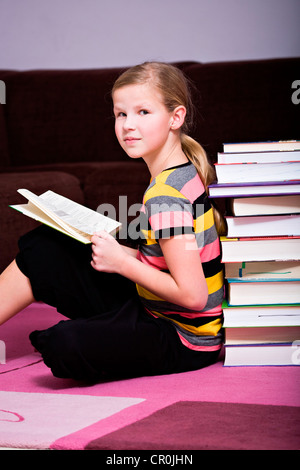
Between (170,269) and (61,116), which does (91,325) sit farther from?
(61,116)

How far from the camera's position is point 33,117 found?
2619 millimetres

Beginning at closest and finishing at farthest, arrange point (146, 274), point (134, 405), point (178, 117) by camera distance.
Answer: point (134, 405) → point (146, 274) → point (178, 117)

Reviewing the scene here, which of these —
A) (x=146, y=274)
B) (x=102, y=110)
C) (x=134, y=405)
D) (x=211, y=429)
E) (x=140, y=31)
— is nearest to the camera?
(x=211, y=429)

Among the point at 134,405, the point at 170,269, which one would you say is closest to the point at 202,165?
the point at 170,269

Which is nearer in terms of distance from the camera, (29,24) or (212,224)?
(212,224)

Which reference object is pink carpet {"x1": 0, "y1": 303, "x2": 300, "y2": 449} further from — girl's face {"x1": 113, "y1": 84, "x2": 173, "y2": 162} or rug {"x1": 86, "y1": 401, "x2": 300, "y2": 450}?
girl's face {"x1": 113, "y1": 84, "x2": 173, "y2": 162}

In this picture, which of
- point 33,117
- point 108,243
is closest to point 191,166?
point 108,243

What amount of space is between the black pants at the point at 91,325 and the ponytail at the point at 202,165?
233 mm

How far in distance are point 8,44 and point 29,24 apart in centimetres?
14

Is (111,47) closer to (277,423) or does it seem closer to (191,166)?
(191,166)

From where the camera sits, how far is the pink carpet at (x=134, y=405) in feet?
2.91

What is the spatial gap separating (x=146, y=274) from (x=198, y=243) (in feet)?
0.40

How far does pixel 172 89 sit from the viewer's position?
1.23 meters

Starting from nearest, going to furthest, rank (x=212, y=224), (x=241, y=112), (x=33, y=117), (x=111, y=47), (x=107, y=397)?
(x=107, y=397)
(x=212, y=224)
(x=241, y=112)
(x=33, y=117)
(x=111, y=47)
